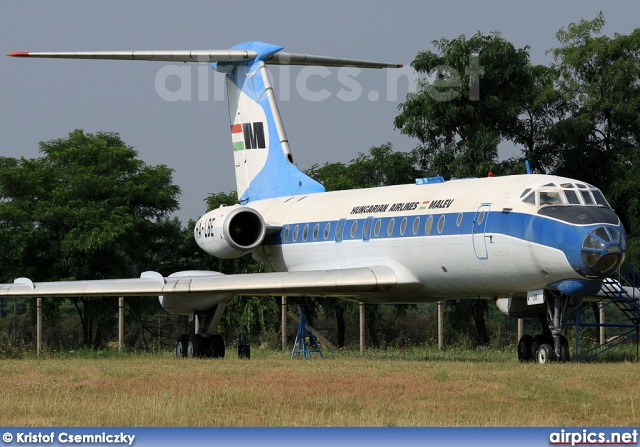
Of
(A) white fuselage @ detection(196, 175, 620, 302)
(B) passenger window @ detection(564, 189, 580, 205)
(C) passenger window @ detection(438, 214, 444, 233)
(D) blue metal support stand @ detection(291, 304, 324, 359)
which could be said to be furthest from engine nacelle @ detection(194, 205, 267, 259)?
(B) passenger window @ detection(564, 189, 580, 205)

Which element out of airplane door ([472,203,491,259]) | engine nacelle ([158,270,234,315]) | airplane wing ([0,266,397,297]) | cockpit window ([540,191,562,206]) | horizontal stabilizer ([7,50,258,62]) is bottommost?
engine nacelle ([158,270,234,315])

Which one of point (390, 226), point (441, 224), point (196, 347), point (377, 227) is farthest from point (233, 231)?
point (441, 224)

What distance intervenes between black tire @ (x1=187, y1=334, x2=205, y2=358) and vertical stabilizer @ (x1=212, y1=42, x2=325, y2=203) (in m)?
4.79

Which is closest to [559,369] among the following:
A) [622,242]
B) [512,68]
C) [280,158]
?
[622,242]

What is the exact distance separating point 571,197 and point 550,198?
1.21ft

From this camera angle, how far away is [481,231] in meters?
20.9

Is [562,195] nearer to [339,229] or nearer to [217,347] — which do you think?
[339,229]

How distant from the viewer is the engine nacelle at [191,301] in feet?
84.1

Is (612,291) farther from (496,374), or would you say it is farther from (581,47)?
(581,47)

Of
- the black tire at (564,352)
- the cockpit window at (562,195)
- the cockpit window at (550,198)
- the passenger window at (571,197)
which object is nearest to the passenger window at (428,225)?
the cockpit window at (562,195)

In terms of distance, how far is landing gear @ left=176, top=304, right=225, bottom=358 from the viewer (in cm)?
2578

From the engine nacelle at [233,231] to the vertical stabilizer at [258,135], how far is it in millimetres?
2343

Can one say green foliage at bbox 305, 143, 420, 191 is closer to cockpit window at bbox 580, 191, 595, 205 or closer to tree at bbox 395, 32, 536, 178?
tree at bbox 395, 32, 536, 178

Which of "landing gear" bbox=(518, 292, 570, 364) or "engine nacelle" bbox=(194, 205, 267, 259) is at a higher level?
"engine nacelle" bbox=(194, 205, 267, 259)
